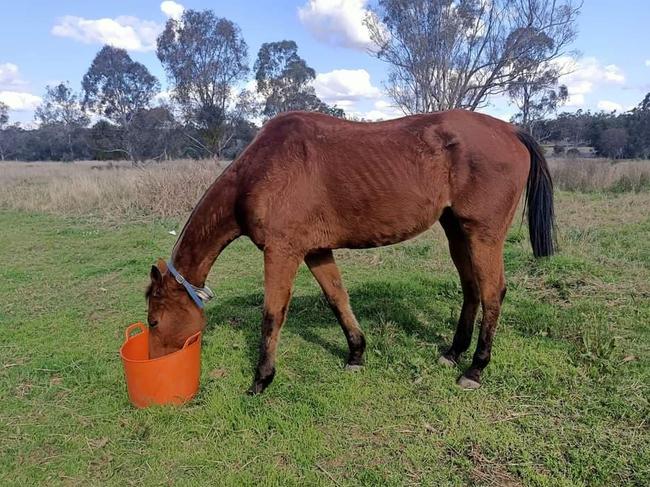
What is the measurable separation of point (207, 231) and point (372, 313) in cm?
218

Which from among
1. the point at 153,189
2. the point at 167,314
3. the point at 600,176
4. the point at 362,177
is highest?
the point at 600,176

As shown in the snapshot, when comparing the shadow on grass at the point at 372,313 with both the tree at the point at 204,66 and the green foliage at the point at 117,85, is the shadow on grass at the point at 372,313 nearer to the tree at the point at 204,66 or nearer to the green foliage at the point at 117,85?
the tree at the point at 204,66

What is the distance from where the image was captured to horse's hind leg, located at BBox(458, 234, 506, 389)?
10.2 ft

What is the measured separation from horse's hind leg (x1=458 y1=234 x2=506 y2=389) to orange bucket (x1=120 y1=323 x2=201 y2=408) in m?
2.03

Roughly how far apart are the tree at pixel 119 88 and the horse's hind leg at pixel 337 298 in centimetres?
3044

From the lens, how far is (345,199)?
10.2 feet

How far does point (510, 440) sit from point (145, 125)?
31994 millimetres

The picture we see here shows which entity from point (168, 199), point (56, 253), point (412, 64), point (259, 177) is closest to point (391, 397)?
point (259, 177)

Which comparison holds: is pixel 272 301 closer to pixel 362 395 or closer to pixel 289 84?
Answer: pixel 362 395

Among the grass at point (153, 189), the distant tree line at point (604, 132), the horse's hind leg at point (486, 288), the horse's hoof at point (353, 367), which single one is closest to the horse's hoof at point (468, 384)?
the horse's hind leg at point (486, 288)

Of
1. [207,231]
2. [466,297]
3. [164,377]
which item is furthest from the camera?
[466,297]

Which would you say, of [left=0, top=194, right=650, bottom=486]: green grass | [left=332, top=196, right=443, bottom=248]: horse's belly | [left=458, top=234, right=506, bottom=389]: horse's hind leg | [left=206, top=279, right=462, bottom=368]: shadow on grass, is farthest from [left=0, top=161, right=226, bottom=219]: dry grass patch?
[left=458, top=234, right=506, bottom=389]: horse's hind leg

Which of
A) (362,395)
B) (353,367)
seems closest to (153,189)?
(353,367)

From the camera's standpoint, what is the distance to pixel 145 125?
2967 cm
